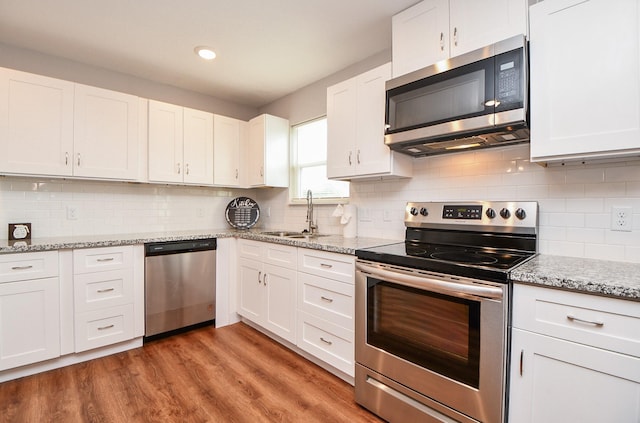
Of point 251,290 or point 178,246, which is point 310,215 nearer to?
point 251,290

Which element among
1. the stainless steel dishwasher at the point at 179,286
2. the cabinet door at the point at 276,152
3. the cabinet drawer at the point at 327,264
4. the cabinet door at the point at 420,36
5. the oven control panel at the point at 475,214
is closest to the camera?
the oven control panel at the point at 475,214

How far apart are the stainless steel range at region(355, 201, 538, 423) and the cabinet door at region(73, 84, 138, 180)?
231cm

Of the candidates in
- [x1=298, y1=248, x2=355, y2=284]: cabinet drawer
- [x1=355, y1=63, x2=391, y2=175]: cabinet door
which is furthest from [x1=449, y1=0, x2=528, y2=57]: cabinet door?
[x1=298, y1=248, x2=355, y2=284]: cabinet drawer

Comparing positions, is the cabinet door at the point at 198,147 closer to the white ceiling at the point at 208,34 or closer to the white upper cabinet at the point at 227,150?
the white upper cabinet at the point at 227,150

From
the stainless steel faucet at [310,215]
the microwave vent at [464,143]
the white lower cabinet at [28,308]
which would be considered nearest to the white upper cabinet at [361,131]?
the microwave vent at [464,143]

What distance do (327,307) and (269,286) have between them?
29.0 inches

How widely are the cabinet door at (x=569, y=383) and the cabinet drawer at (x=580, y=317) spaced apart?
0.03 m

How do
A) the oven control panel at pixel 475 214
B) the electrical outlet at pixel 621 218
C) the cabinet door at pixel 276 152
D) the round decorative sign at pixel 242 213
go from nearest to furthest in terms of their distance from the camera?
the electrical outlet at pixel 621 218 < the oven control panel at pixel 475 214 < the cabinet door at pixel 276 152 < the round decorative sign at pixel 242 213

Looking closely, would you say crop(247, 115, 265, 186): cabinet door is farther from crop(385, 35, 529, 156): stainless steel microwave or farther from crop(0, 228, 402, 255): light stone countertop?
crop(385, 35, 529, 156): stainless steel microwave

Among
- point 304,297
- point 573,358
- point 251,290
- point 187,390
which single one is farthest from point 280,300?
point 573,358

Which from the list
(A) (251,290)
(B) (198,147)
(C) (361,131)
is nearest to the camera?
(C) (361,131)

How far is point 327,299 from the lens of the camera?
2.12 m

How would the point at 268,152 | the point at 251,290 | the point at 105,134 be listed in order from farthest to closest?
the point at 268,152, the point at 251,290, the point at 105,134

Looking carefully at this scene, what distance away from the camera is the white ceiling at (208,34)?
2.00 metres
